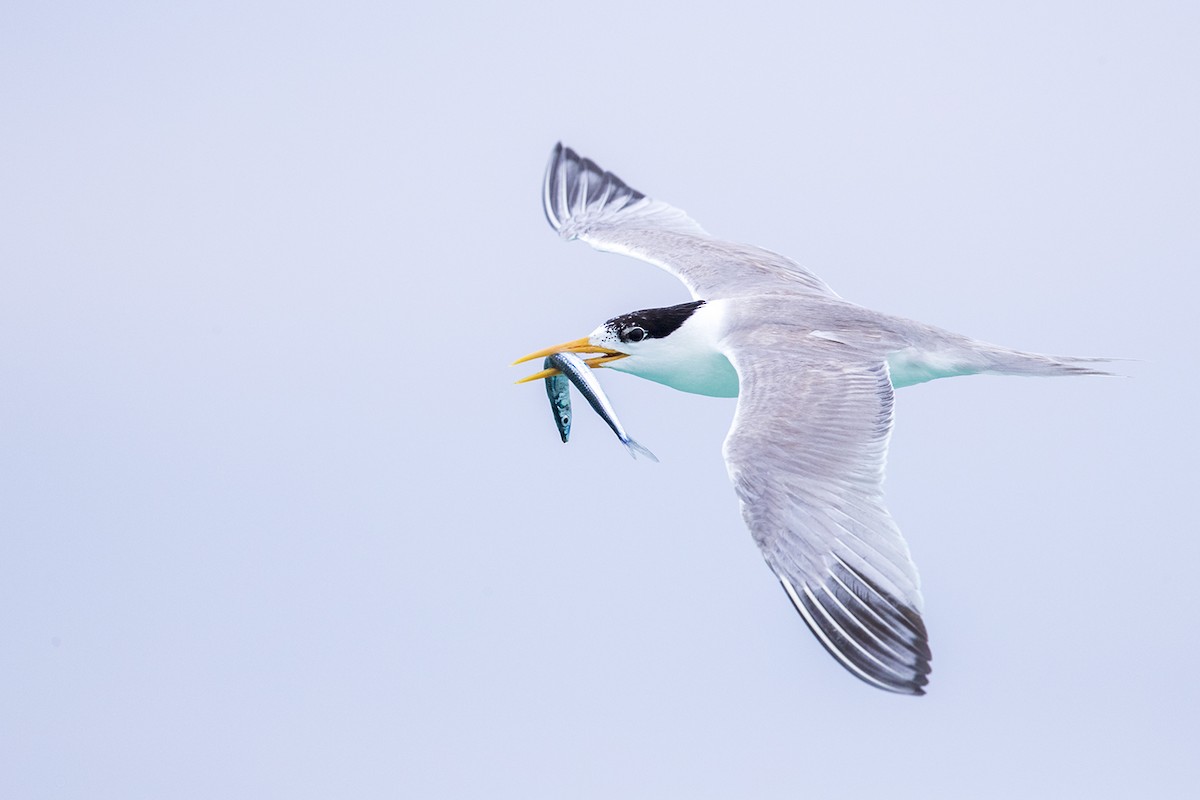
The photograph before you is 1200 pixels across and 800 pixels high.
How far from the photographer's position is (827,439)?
9391mm

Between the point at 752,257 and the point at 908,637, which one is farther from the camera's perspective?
the point at 752,257

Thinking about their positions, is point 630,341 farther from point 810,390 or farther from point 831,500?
point 831,500

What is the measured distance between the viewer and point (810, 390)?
9820mm

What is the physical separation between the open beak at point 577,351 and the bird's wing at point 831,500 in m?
1.37

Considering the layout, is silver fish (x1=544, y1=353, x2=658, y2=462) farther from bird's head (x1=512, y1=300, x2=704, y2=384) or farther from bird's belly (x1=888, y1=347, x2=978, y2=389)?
bird's belly (x1=888, y1=347, x2=978, y2=389)

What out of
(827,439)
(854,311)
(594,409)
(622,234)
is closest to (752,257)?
(622,234)

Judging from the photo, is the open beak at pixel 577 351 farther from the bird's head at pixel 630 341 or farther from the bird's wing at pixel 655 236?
the bird's wing at pixel 655 236

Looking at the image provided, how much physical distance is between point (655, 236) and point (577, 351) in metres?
2.53

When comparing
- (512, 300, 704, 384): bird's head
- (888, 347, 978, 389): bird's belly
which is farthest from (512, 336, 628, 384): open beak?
(888, 347, 978, 389): bird's belly

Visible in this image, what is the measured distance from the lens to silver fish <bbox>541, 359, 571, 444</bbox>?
11352 mm

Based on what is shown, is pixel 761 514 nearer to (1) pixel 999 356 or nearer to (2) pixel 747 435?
(2) pixel 747 435

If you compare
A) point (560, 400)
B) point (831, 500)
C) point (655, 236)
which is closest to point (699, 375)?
point (560, 400)

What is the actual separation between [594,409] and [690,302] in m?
1.48

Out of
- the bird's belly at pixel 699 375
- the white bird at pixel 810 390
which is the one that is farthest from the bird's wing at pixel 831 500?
the bird's belly at pixel 699 375
